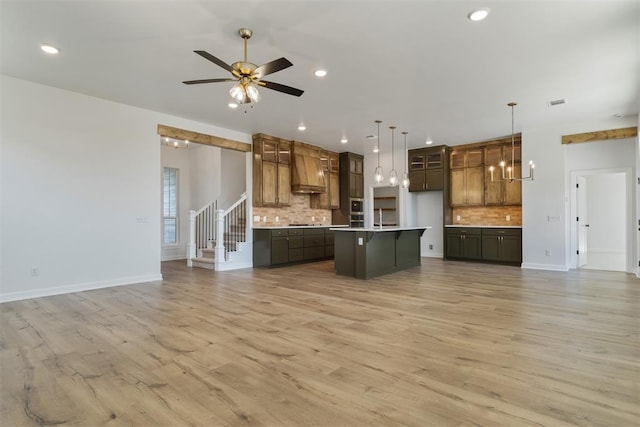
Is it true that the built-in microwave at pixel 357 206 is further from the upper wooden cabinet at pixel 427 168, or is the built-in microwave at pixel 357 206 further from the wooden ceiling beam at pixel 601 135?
the wooden ceiling beam at pixel 601 135

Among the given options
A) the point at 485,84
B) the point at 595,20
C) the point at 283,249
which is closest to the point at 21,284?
the point at 283,249

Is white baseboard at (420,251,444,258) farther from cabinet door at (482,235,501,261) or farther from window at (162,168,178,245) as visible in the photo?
window at (162,168,178,245)

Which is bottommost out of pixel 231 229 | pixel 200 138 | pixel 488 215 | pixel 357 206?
pixel 231 229

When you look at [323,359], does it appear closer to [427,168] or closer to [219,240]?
[219,240]

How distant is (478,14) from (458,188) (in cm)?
632

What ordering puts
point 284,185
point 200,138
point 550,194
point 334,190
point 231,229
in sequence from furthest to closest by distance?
point 334,190
point 231,229
point 284,185
point 550,194
point 200,138

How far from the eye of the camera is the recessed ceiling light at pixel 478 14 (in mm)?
3062

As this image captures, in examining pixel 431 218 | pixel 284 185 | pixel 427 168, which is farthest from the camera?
pixel 431 218

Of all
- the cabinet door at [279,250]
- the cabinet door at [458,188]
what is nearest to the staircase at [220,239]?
the cabinet door at [279,250]

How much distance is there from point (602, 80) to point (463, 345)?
444 cm

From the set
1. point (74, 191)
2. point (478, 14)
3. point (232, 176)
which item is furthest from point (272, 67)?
point (232, 176)

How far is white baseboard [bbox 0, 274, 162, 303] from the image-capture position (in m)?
4.59

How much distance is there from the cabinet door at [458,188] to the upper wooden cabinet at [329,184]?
10.5 feet

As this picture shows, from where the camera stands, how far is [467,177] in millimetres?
8750
